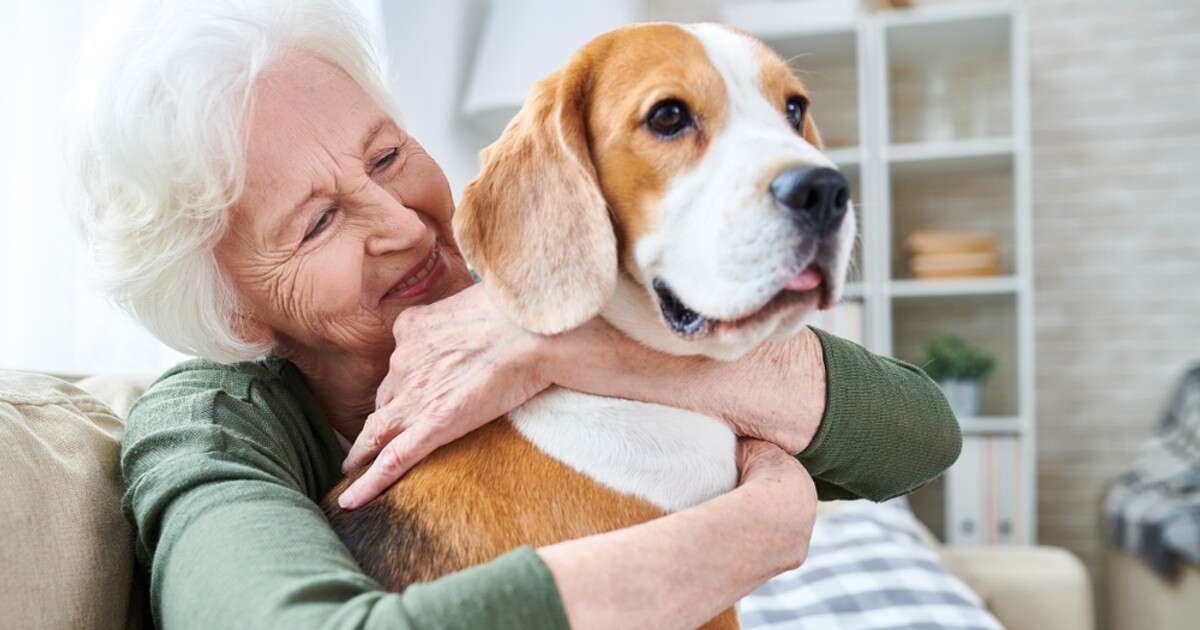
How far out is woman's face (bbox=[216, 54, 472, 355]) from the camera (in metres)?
1.15

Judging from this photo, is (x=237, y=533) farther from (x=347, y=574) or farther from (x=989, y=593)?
(x=989, y=593)

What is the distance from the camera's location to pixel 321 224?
1.19 meters

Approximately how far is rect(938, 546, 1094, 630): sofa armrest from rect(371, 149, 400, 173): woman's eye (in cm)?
229

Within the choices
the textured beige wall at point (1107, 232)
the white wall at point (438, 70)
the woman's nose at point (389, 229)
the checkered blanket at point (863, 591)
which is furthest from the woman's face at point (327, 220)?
the textured beige wall at point (1107, 232)

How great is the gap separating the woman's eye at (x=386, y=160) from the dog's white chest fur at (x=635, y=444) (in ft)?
1.25

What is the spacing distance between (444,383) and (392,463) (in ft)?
0.31

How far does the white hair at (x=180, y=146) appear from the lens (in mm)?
1104

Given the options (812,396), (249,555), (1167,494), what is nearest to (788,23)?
(1167,494)

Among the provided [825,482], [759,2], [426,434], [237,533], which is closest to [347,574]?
[237,533]

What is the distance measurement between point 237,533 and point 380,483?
0.23 metres

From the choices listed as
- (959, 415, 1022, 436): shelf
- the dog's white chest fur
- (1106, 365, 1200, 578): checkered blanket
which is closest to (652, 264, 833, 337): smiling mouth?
the dog's white chest fur

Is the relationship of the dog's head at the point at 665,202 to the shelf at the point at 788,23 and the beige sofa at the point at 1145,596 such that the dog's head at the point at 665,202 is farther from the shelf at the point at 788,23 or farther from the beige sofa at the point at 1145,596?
the shelf at the point at 788,23

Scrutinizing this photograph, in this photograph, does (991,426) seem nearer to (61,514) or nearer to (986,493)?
(986,493)

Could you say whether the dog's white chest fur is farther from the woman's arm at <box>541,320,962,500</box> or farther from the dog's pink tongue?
the dog's pink tongue
